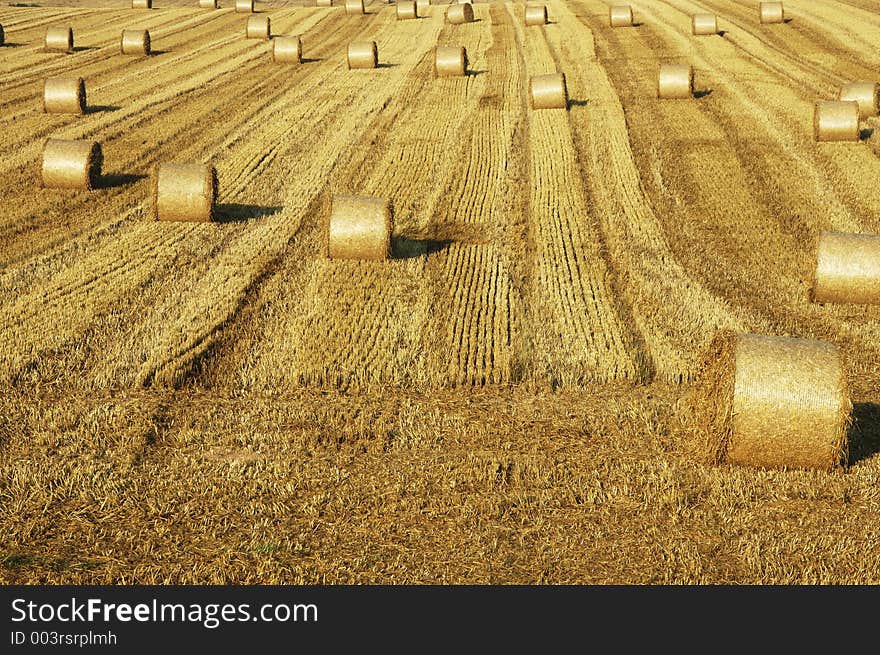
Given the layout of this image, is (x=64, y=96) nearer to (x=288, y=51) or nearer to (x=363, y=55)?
(x=288, y=51)

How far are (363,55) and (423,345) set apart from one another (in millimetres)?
23186

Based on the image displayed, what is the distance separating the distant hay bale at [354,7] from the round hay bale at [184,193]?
33824 millimetres

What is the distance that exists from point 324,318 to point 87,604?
6.00 m

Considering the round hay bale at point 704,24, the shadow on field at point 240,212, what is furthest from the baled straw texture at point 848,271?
the round hay bale at point 704,24

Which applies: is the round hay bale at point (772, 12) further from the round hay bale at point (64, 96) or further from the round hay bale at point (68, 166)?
the round hay bale at point (68, 166)

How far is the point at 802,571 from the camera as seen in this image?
697 cm

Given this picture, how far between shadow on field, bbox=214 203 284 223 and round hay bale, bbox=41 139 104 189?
108 inches

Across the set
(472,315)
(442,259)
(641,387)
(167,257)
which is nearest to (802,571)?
(641,387)

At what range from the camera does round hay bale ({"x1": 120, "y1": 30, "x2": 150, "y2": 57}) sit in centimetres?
3488

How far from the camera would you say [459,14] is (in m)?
43.3

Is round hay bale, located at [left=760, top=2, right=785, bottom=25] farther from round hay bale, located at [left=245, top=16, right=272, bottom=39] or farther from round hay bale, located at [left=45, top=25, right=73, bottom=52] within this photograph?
round hay bale, located at [left=45, top=25, right=73, bottom=52]

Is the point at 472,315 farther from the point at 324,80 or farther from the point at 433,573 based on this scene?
the point at 324,80

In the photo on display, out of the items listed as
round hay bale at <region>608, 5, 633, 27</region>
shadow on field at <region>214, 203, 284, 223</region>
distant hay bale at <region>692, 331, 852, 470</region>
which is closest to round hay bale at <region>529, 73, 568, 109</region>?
shadow on field at <region>214, 203, 284, 223</region>

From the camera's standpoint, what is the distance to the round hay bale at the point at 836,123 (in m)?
21.8
